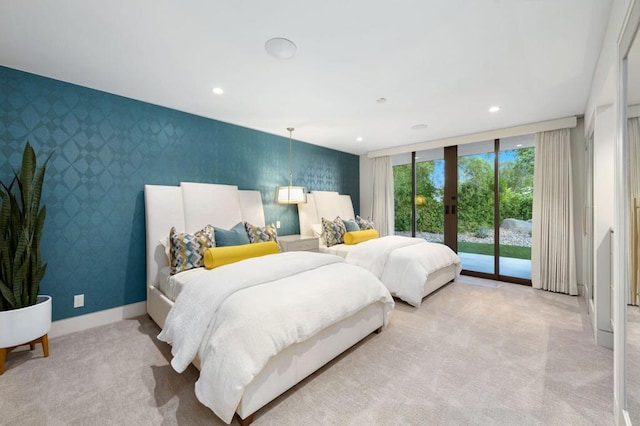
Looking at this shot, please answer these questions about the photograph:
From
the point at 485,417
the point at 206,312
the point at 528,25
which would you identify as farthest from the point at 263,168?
the point at 485,417

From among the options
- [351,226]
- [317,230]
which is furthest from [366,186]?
[317,230]

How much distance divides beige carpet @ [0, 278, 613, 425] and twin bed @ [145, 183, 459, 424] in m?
0.19

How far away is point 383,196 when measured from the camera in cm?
570

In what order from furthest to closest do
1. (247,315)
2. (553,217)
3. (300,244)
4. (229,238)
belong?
1. (300,244)
2. (553,217)
3. (229,238)
4. (247,315)

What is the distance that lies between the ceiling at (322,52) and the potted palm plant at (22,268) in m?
0.94

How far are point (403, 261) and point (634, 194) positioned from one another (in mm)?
2214

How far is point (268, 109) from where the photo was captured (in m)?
3.27

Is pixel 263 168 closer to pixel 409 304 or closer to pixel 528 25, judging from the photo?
pixel 409 304

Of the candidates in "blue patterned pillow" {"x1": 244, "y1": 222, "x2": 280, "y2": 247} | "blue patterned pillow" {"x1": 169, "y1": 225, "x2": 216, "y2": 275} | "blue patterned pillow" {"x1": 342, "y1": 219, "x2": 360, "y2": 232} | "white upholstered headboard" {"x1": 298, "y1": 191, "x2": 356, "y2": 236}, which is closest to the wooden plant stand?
"blue patterned pillow" {"x1": 169, "y1": 225, "x2": 216, "y2": 275}

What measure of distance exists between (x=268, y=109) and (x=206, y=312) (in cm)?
248

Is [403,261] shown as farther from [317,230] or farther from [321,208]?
[321,208]

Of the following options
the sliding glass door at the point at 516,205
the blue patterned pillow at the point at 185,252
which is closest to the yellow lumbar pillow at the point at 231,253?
the blue patterned pillow at the point at 185,252

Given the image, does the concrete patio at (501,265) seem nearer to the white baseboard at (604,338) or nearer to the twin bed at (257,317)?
the white baseboard at (604,338)

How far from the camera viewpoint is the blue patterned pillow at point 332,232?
434cm
